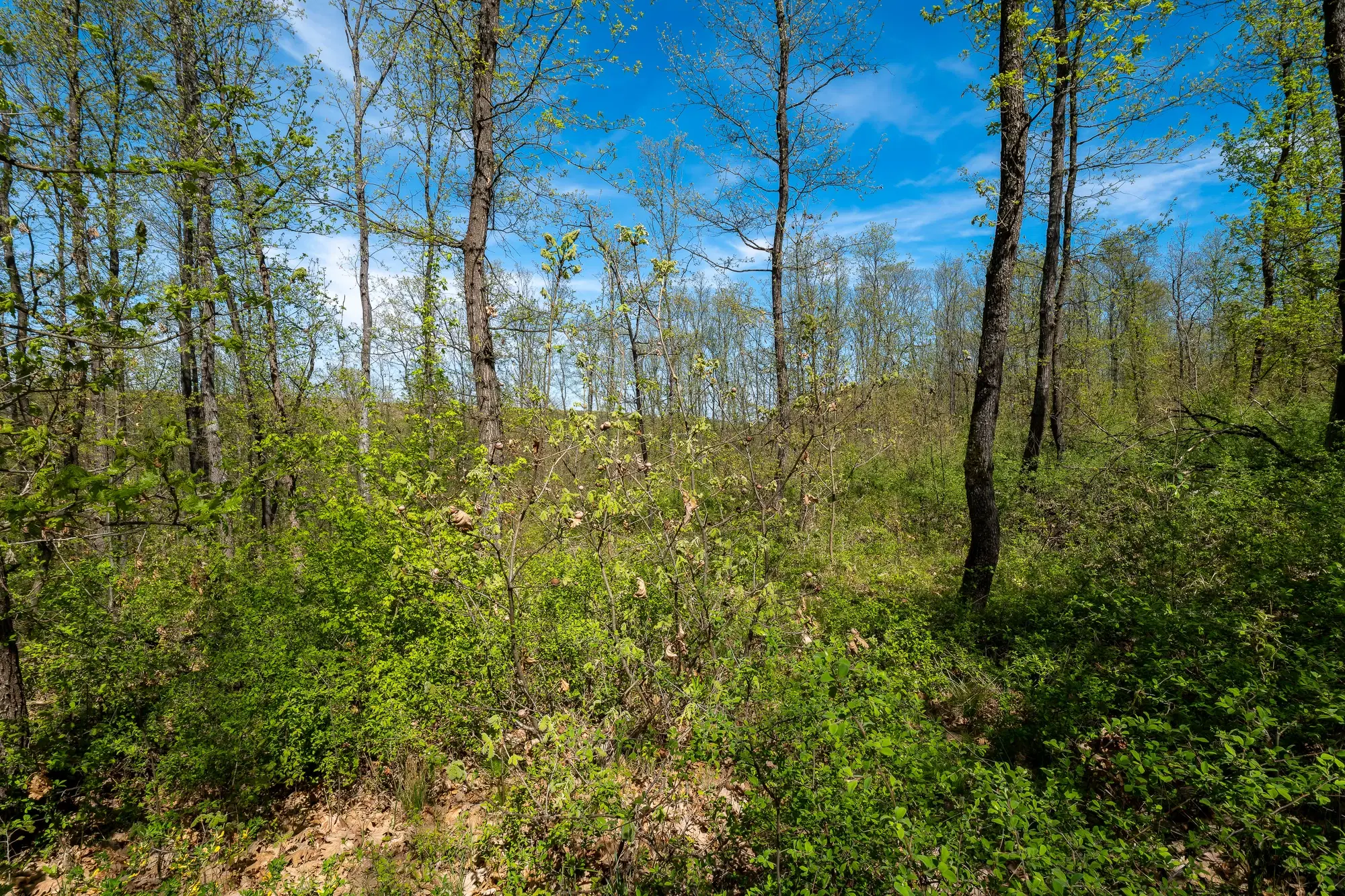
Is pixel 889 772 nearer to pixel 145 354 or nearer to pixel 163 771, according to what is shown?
pixel 163 771

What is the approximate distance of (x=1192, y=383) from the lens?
47.5 feet

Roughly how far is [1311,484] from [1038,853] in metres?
5.56

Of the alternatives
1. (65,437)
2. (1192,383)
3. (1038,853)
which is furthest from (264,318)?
(1192,383)

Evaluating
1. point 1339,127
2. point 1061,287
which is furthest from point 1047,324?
point 1339,127

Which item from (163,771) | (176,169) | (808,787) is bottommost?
(163,771)

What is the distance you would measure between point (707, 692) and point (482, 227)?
17.5 feet

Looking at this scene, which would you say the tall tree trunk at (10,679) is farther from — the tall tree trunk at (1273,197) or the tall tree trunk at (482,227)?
the tall tree trunk at (1273,197)

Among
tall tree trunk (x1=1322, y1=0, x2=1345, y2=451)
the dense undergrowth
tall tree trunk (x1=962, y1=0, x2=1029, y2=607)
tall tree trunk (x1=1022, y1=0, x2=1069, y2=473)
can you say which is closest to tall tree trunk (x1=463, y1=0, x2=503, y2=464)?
the dense undergrowth

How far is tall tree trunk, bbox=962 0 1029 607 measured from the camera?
15.9 ft

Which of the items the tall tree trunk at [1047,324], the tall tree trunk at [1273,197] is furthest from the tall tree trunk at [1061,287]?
the tall tree trunk at [1273,197]

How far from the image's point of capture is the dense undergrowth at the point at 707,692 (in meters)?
2.32

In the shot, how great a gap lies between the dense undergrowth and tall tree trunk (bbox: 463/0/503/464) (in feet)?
2.36

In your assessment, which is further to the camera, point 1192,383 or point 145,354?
point 1192,383

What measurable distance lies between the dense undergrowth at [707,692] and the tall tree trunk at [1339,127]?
28.2 inches
